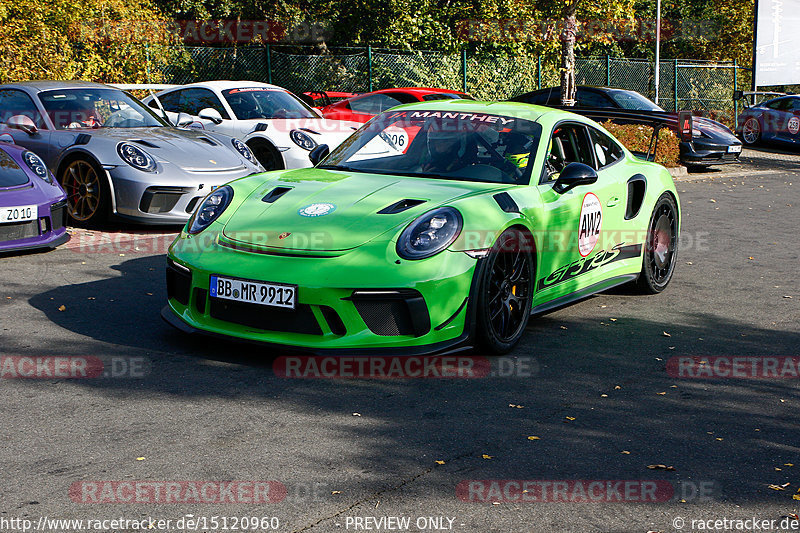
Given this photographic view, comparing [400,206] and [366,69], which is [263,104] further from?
[366,69]

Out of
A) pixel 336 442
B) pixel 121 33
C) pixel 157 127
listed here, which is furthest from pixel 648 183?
pixel 121 33

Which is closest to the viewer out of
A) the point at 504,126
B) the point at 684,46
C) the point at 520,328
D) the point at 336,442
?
the point at 336,442

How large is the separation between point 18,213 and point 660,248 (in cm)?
504

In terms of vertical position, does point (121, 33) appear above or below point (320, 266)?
above

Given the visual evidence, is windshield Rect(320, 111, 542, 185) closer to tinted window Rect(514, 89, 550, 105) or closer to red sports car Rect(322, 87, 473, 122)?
red sports car Rect(322, 87, 473, 122)

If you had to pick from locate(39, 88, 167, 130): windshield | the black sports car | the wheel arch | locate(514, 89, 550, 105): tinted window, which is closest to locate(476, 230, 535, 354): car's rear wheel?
the wheel arch

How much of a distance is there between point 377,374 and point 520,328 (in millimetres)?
1013

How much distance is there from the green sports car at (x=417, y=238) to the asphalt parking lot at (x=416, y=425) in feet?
0.84

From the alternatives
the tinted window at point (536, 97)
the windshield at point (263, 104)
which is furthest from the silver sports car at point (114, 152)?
the tinted window at point (536, 97)

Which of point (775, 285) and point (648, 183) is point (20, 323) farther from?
point (775, 285)

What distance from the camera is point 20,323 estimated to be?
579cm

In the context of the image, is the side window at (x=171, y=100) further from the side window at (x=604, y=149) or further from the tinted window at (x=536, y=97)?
the tinted window at (x=536, y=97)

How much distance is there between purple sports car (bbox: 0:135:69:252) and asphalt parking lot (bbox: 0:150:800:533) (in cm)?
108

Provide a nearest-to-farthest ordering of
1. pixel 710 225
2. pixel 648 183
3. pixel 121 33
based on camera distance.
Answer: pixel 648 183, pixel 710 225, pixel 121 33
